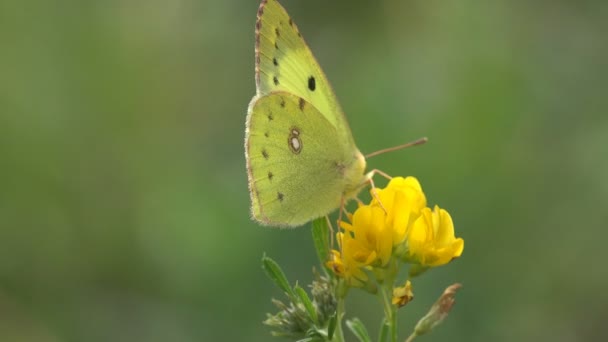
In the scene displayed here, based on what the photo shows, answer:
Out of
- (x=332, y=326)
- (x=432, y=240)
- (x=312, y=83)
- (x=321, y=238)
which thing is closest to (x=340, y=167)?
(x=312, y=83)

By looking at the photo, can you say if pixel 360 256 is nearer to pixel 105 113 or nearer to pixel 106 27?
pixel 105 113

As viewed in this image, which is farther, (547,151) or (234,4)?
(234,4)

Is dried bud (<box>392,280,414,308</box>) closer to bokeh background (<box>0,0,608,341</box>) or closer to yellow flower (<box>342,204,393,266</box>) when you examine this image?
yellow flower (<box>342,204,393,266</box>)

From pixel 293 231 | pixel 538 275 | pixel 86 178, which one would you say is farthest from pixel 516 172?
pixel 86 178

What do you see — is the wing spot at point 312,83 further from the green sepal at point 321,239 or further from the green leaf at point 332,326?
the green leaf at point 332,326

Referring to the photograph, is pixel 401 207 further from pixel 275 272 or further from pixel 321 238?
pixel 275 272
